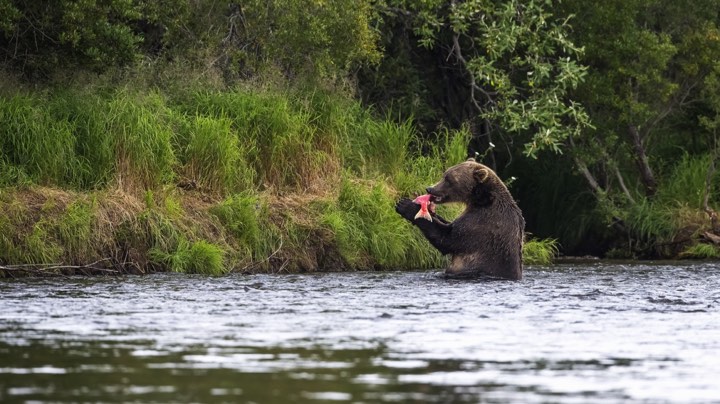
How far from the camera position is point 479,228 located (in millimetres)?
14656

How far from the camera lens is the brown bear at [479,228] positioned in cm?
1462

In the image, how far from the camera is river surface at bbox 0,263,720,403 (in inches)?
301

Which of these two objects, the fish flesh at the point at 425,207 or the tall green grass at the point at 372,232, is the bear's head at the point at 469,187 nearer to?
the fish flesh at the point at 425,207

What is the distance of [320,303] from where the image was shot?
12180 mm

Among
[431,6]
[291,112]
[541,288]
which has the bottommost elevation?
[541,288]

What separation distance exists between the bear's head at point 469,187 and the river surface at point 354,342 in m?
0.93

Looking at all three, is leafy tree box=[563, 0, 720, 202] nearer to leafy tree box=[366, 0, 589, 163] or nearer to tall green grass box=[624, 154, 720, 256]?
leafy tree box=[366, 0, 589, 163]

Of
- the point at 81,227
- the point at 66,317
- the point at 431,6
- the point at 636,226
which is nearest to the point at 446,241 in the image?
the point at 81,227

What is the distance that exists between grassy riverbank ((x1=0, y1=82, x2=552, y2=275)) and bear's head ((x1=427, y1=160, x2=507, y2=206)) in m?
2.58

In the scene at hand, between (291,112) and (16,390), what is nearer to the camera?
(16,390)

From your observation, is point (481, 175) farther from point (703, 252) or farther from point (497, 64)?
point (497, 64)

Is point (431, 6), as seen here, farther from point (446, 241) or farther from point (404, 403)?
point (404, 403)

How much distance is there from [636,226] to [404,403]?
1594 centimetres

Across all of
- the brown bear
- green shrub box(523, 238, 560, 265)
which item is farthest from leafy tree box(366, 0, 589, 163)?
the brown bear
